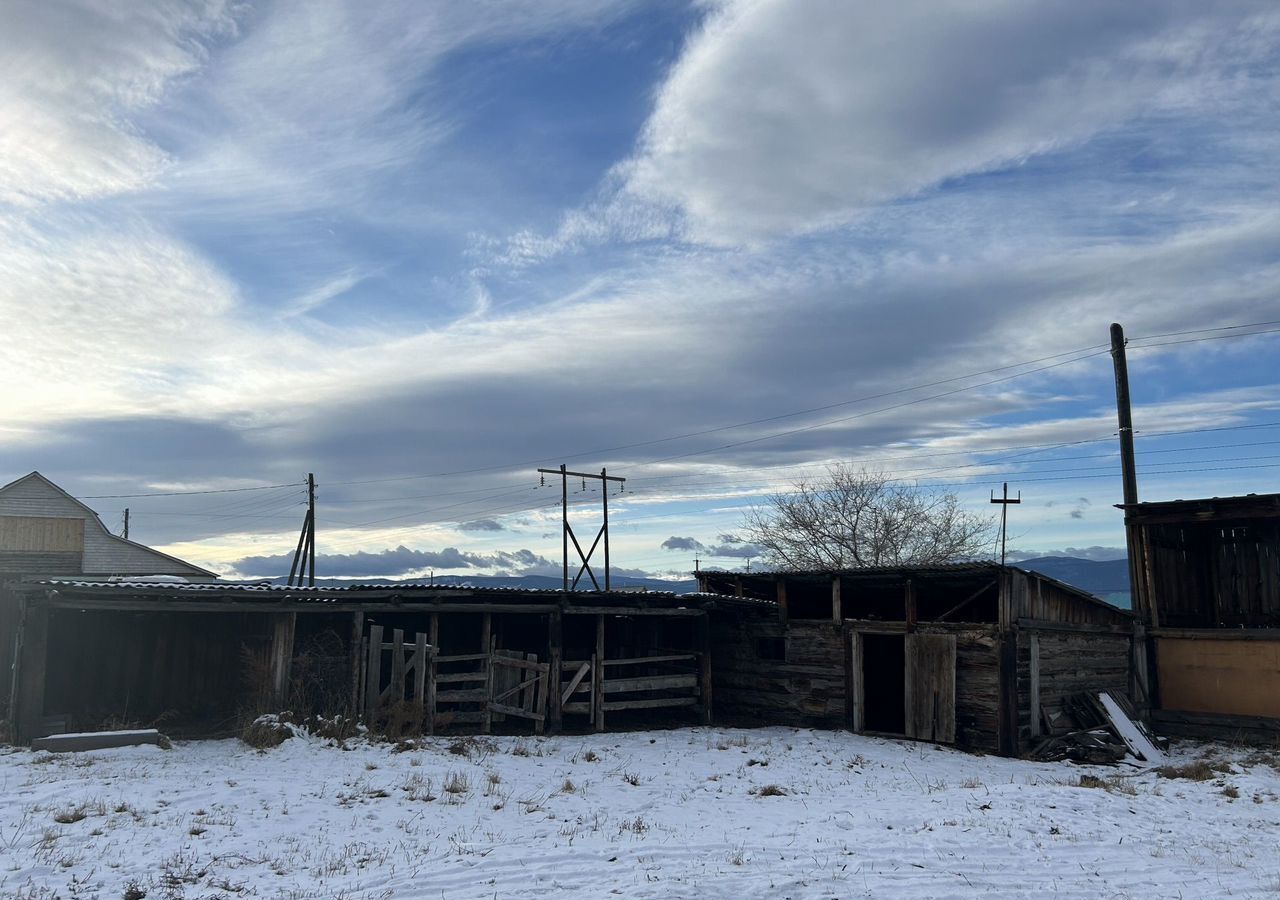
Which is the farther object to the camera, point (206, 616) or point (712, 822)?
point (206, 616)

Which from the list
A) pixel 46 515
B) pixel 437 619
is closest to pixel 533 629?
pixel 437 619

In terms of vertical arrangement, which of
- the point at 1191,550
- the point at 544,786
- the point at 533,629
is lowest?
the point at 544,786

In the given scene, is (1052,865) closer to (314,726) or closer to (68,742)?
(314,726)

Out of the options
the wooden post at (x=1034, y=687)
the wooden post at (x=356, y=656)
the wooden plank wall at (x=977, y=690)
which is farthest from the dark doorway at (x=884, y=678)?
the wooden post at (x=356, y=656)

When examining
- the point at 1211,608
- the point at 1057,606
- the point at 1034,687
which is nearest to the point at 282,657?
the point at 1034,687

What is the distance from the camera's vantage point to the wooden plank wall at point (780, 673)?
2173 centimetres

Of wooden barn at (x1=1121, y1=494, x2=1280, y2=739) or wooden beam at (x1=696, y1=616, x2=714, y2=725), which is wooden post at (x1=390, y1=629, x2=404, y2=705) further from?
wooden barn at (x1=1121, y1=494, x2=1280, y2=739)

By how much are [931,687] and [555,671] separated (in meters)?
8.18

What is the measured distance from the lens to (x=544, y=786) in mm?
14523

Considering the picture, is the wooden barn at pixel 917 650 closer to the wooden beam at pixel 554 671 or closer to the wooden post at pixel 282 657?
the wooden beam at pixel 554 671

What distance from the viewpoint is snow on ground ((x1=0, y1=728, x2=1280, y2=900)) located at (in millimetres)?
9227

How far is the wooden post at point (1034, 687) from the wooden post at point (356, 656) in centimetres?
1372

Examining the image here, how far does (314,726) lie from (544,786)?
5160 millimetres

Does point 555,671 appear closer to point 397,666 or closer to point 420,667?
point 420,667
